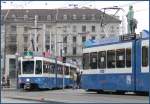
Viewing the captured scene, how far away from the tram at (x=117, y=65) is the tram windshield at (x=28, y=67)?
808cm

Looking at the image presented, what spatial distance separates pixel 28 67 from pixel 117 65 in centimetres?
1274

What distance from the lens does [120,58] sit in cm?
3039

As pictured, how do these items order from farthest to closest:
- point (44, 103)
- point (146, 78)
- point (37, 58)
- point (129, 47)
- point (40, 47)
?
point (40, 47) < point (37, 58) < point (129, 47) < point (146, 78) < point (44, 103)

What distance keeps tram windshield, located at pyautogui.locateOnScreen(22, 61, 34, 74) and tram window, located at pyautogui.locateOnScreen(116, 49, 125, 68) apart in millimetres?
12398

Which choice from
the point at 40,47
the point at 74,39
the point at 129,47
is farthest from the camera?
the point at 74,39

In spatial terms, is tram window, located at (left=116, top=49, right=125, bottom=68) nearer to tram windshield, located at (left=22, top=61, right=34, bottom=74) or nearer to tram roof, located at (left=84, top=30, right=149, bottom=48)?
tram roof, located at (left=84, top=30, right=149, bottom=48)

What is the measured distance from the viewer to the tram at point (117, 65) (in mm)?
28438

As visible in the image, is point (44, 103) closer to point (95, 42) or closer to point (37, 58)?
point (95, 42)

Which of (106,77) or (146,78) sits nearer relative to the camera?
(146,78)

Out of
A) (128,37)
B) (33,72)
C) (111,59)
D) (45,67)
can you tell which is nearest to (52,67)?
(45,67)

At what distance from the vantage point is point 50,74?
142 feet

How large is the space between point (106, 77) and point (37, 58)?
11.0 m

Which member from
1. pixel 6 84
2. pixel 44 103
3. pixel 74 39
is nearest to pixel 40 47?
pixel 74 39

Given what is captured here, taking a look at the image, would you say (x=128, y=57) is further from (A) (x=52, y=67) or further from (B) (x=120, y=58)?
(A) (x=52, y=67)
